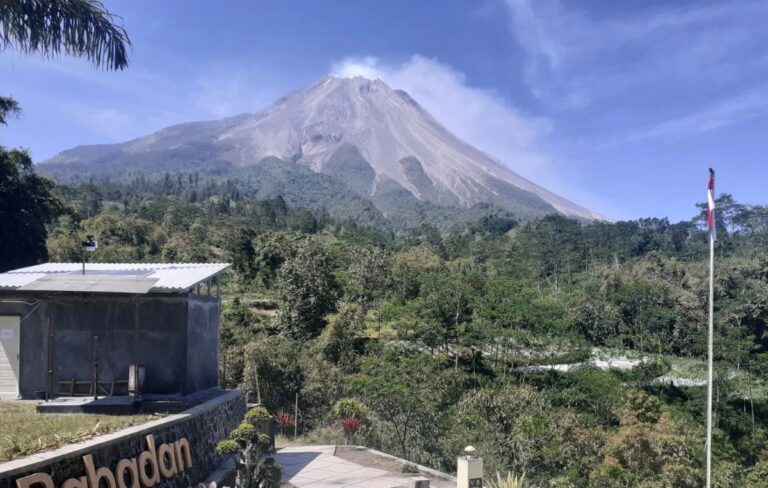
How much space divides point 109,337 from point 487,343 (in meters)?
17.2

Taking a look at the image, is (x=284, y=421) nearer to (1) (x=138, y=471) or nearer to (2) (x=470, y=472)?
(2) (x=470, y=472)

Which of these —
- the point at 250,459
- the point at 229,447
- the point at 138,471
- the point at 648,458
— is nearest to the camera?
the point at 138,471

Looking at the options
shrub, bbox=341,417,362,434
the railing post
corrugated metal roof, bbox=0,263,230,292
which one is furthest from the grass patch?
shrub, bbox=341,417,362,434

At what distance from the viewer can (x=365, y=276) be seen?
33031mm

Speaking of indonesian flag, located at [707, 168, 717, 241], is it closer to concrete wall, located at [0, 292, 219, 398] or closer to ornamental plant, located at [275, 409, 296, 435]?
concrete wall, located at [0, 292, 219, 398]

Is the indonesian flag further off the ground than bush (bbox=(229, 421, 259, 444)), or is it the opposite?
the indonesian flag

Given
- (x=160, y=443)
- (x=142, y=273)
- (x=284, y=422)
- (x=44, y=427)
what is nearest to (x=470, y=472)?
(x=160, y=443)

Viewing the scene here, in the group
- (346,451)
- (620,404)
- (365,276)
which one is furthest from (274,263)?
(346,451)

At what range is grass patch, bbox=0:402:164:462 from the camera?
611cm

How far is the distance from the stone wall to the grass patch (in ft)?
0.67

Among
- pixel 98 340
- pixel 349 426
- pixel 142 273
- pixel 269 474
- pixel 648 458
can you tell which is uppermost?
pixel 142 273

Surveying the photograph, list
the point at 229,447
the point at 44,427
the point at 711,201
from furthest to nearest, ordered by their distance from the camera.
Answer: the point at 711,201, the point at 229,447, the point at 44,427

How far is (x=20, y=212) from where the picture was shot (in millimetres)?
23562

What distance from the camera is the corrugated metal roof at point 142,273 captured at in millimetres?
10227
